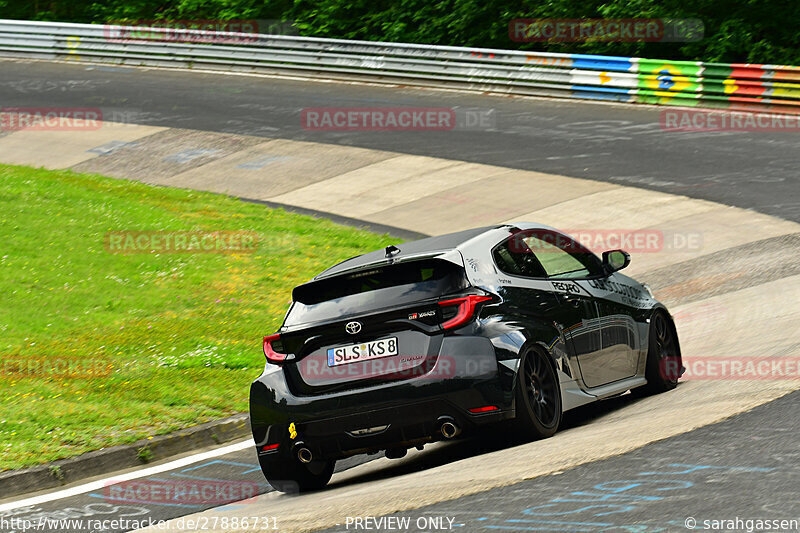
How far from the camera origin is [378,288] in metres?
7.36

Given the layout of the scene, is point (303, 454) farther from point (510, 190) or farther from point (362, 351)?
point (510, 190)

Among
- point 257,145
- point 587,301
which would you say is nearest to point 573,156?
point 257,145

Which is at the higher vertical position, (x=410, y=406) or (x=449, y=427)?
(x=410, y=406)

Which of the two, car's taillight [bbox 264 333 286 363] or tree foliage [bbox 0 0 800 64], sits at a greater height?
tree foliage [bbox 0 0 800 64]

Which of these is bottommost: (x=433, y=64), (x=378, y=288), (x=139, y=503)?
(x=139, y=503)

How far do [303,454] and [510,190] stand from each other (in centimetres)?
1291

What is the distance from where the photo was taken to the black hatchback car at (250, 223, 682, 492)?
7043 mm

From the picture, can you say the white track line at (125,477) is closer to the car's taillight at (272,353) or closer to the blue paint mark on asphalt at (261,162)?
the car's taillight at (272,353)

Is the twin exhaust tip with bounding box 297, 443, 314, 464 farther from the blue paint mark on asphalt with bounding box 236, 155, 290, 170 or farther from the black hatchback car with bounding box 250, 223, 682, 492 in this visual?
the blue paint mark on asphalt with bounding box 236, 155, 290, 170

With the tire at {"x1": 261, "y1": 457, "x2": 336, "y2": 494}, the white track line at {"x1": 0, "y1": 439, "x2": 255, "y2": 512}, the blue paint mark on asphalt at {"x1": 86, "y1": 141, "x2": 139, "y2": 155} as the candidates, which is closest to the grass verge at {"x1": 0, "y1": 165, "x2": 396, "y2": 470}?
the white track line at {"x1": 0, "y1": 439, "x2": 255, "y2": 512}

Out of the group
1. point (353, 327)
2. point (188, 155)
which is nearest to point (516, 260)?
point (353, 327)

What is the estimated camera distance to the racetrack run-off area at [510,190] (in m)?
6.80

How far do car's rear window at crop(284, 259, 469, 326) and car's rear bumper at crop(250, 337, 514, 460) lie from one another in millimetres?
405

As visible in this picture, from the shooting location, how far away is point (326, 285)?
755cm
